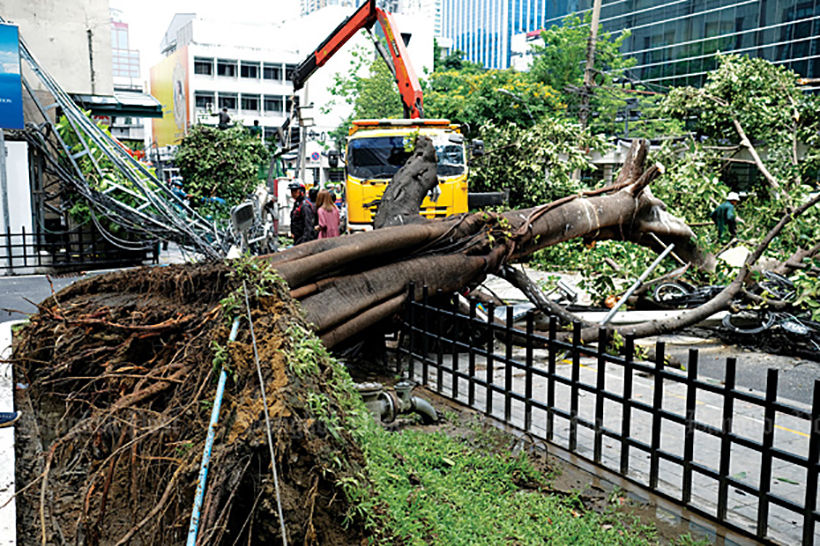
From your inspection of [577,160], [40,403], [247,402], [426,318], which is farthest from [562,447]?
[577,160]

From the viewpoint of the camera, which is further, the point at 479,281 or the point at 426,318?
the point at 479,281

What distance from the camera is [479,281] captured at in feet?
27.9

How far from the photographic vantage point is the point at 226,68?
57781 mm

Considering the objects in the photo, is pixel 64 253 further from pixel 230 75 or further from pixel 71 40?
pixel 230 75

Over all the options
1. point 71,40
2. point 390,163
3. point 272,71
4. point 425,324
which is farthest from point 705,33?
point 425,324

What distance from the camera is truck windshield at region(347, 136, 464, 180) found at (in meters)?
14.9

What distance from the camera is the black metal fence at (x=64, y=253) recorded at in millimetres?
13875

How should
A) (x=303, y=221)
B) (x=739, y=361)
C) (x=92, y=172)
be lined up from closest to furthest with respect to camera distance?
(x=739, y=361) → (x=303, y=221) → (x=92, y=172)

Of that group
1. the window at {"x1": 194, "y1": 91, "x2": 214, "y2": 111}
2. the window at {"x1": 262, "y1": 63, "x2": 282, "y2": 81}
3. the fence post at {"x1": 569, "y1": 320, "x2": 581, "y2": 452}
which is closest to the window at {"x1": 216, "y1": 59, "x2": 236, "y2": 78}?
the window at {"x1": 194, "y1": 91, "x2": 214, "y2": 111}

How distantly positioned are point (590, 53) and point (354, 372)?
16.9 m

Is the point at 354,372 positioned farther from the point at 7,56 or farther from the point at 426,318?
the point at 7,56

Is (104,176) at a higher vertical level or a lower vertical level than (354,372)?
higher

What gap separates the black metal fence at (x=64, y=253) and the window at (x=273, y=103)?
4575 cm

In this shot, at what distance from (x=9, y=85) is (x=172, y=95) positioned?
53672mm
